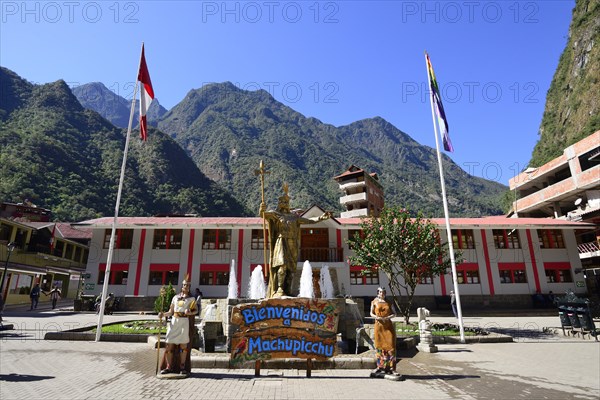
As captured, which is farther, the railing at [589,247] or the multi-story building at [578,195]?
the multi-story building at [578,195]

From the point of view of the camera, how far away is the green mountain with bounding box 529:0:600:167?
163 feet

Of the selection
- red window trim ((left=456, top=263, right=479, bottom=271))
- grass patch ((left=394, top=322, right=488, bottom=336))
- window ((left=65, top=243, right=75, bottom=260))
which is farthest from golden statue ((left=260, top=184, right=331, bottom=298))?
window ((left=65, top=243, right=75, bottom=260))

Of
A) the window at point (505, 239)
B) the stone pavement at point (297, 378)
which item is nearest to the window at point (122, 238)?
the stone pavement at point (297, 378)

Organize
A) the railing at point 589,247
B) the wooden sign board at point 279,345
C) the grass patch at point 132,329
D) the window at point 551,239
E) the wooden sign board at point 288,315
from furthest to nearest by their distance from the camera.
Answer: the railing at point 589,247 → the window at point 551,239 → the grass patch at point 132,329 → the wooden sign board at point 288,315 → the wooden sign board at point 279,345

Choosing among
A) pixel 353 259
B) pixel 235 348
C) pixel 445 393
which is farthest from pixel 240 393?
pixel 353 259

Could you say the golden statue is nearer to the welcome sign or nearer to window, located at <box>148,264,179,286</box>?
the welcome sign

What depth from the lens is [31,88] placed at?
87125 millimetres

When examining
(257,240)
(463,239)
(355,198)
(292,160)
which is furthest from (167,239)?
(292,160)

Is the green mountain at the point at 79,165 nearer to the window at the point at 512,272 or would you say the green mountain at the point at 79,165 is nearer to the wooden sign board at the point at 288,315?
the wooden sign board at the point at 288,315

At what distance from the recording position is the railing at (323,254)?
85.1 ft

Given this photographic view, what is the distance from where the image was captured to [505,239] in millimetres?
27250

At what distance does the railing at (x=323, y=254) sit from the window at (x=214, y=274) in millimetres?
6225

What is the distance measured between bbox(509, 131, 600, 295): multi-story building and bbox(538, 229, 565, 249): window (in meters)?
0.11

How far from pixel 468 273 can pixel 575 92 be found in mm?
49591
